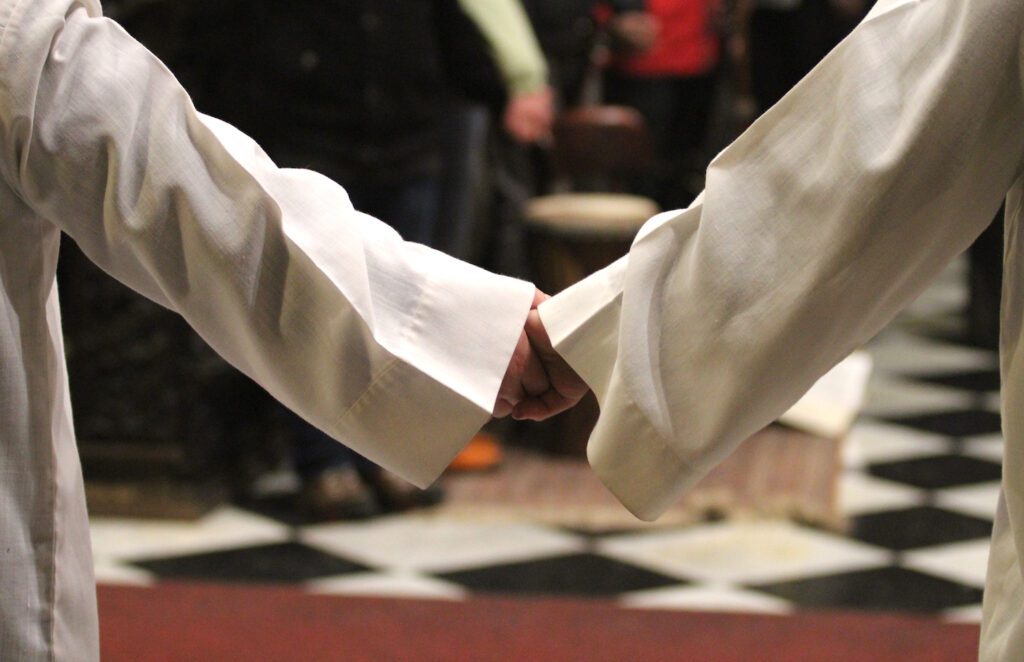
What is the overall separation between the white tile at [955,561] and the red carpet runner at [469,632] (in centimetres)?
98

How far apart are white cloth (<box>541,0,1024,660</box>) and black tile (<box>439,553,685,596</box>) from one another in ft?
5.48

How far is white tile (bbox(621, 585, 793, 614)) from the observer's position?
2.95 metres

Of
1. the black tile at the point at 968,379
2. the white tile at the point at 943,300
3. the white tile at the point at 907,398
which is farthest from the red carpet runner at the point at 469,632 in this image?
the white tile at the point at 943,300

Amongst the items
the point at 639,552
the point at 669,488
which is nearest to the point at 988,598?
the point at 669,488

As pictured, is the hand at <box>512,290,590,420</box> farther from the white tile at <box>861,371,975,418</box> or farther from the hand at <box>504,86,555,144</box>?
the white tile at <box>861,371,975,418</box>

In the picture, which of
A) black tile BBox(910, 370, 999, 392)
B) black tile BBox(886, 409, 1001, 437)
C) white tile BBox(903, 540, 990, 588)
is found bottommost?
white tile BBox(903, 540, 990, 588)

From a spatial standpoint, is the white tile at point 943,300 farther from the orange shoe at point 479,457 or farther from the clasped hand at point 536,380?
the clasped hand at point 536,380

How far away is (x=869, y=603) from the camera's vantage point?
2994mm

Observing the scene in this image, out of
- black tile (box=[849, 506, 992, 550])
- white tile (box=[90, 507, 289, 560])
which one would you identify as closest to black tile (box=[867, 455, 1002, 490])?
black tile (box=[849, 506, 992, 550])

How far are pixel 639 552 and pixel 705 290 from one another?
1.97 m

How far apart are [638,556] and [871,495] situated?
70cm

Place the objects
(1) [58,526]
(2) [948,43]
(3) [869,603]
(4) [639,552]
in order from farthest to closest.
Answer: (4) [639,552] → (3) [869,603] → (1) [58,526] → (2) [948,43]

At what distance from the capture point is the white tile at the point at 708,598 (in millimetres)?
2953

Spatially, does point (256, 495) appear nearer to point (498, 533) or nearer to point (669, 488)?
point (498, 533)
